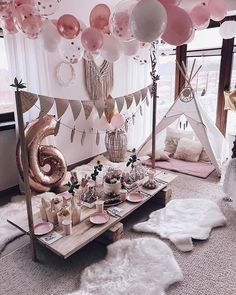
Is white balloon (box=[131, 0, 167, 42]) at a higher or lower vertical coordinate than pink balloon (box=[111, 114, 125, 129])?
higher

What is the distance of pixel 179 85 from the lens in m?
4.59

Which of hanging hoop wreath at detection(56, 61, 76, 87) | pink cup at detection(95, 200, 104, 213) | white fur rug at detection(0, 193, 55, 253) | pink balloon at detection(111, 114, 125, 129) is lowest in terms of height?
white fur rug at detection(0, 193, 55, 253)

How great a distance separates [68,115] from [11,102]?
0.76 meters

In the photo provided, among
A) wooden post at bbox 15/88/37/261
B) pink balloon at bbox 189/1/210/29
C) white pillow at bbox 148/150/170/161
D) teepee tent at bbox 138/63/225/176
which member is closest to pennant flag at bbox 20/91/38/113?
wooden post at bbox 15/88/37/261

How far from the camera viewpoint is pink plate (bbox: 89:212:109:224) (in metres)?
1.97

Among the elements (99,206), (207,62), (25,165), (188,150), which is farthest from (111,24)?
(207,62)

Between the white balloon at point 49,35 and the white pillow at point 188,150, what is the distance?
7.88ft

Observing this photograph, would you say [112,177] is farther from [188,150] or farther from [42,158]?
[188,150]

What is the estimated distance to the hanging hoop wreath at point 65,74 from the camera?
3258 mm

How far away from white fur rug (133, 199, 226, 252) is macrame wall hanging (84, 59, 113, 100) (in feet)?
6.38

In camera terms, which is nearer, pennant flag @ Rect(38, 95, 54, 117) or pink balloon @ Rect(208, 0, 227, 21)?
pennant flag @ Rect(38, 95, 54, 117)

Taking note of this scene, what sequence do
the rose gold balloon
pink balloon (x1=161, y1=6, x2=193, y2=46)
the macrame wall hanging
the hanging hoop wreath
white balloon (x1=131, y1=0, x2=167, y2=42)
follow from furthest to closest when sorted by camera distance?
the macrame wall hanging < the hanging hoop wreath < the rose gold balloon < pink balloon (x1=161, y1=6, x2=193, y2=46) < white balloon (x1=131, y1=0, x2=167, y2=42)

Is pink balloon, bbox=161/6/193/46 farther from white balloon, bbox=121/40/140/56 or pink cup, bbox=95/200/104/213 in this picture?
pink cup, bbox=95/200/104/213

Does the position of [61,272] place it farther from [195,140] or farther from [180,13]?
[195,140]
